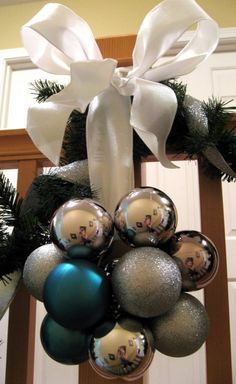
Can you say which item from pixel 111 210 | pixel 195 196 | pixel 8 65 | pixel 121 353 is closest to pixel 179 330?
pixel 121 353

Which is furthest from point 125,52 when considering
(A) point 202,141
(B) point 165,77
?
(A) point 202,141

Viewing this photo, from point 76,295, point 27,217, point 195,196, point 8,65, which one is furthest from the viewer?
point 8,65

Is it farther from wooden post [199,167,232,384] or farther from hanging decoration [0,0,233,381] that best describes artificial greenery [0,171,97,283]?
wooden post [199,167,232,384]

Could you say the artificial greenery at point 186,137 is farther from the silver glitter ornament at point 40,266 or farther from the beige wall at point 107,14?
the beige wall at point 107,14

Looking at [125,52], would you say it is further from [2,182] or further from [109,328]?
[109,328]

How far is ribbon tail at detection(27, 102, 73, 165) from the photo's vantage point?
0.50 meters

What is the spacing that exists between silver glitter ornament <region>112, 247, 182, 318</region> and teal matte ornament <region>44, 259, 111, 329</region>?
2cm

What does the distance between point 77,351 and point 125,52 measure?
1.47 feet

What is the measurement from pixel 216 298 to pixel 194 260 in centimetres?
14

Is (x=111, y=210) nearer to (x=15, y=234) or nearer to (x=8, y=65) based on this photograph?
(x=15, y=234)

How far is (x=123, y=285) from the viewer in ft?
1.19

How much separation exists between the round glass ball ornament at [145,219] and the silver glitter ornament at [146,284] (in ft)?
0.07

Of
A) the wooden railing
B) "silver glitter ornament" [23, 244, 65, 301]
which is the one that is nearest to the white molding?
the wooden railing

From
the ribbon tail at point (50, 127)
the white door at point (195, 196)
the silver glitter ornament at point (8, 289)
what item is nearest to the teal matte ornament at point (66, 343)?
the silver glitter ornament at point (8, 289)
